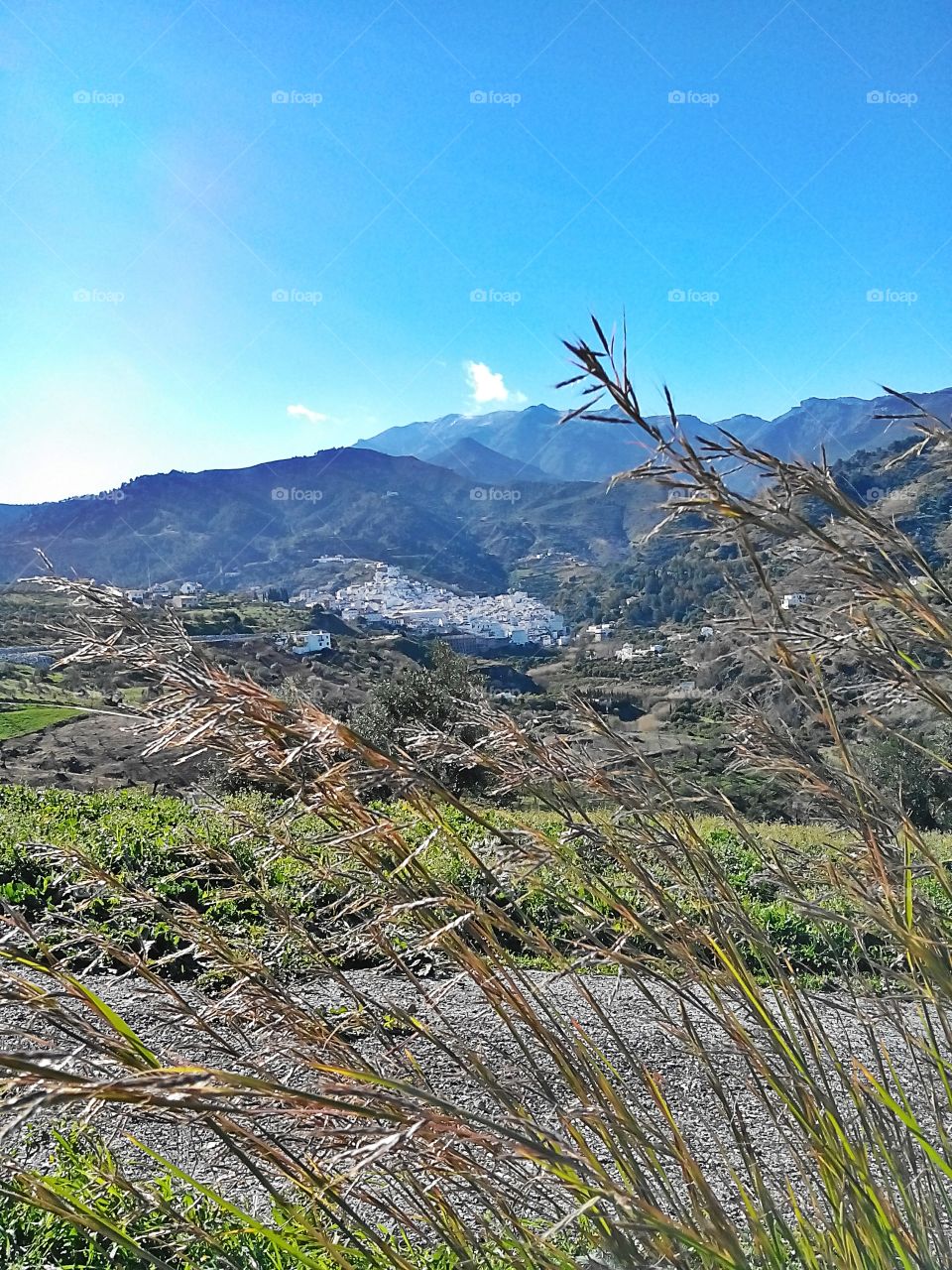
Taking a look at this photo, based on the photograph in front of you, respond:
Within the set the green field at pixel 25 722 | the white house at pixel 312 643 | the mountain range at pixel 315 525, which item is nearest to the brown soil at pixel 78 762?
the green field at pixel 25 722

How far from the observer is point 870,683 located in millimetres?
1521

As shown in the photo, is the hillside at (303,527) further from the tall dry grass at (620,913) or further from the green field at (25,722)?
the tall dry grass at (620,913)

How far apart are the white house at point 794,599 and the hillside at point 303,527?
80.4m

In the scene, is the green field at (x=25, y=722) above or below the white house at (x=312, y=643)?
below

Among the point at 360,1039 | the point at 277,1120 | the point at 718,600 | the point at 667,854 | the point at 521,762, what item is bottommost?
the point at 360,1039

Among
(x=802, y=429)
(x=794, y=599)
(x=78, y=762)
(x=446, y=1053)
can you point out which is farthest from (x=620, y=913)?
(x=78, y=762)

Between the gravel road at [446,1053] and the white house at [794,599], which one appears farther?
the white house at [794,599]

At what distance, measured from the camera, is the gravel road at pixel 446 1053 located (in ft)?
4.32

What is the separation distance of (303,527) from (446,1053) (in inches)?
4735

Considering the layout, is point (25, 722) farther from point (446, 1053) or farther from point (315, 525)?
point (315, 525)

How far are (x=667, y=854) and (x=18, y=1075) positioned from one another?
3.29ft

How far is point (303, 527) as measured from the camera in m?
119

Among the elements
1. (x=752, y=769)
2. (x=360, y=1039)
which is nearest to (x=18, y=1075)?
(x=752, y=769)

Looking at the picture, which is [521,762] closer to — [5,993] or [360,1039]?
[5,993]
